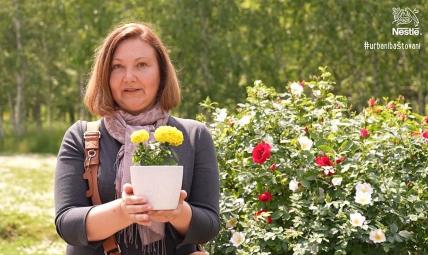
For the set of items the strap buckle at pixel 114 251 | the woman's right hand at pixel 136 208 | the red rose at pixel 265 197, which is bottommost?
the red rose at pixel 265 197

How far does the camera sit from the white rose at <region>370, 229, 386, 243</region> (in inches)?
148

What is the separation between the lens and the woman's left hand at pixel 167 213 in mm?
2246

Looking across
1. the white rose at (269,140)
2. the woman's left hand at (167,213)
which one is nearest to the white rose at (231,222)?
the white rose at (269,140)

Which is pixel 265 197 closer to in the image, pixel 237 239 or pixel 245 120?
pixel 237 239

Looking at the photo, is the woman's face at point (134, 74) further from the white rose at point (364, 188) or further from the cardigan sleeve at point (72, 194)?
the white rose at point (364, 188)

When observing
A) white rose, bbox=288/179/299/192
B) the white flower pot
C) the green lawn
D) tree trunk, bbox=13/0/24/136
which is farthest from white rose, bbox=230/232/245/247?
tree trunk, bbox=13/0/24/136

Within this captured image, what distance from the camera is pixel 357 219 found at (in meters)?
3.77

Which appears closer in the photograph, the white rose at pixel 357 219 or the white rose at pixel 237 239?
the white rose at pixel 357 219

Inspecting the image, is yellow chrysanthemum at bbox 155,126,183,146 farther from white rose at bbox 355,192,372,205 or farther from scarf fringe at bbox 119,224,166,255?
white rose at bbox 355,192,372,205

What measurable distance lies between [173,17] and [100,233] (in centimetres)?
2138

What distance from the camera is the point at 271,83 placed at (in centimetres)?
2395

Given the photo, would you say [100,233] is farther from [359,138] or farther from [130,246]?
[359,138]

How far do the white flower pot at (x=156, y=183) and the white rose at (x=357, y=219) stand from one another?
5.71ft

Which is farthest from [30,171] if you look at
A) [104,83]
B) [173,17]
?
[104,83]
